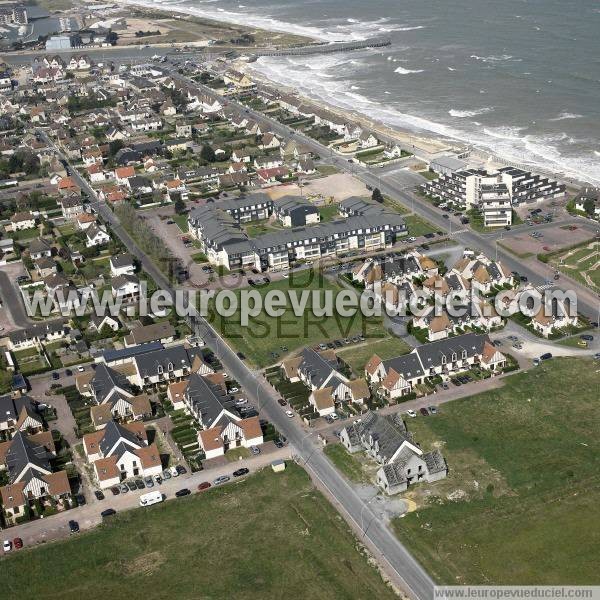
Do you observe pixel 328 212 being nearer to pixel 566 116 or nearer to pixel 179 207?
pixel 179 207

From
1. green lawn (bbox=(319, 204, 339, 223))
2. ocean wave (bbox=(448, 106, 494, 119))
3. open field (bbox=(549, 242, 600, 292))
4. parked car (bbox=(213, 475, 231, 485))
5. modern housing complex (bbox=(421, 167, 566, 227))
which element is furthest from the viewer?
ocean wave (bbox=(448, 106, 494, 119))

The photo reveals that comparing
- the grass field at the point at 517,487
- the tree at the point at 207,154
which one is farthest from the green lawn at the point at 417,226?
the tree at the point at 207,154

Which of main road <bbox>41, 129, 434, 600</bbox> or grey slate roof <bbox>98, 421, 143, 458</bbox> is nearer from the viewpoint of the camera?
main road <bbox>41, 129, 434, 600</bbox>

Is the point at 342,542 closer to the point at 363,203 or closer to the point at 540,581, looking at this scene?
the point at 540,581

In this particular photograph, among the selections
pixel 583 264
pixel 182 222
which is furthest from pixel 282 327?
pixel 583 264

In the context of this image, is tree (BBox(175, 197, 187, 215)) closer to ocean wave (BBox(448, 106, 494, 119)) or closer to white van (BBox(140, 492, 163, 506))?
white van (BBox(140, 492, 163, 506))

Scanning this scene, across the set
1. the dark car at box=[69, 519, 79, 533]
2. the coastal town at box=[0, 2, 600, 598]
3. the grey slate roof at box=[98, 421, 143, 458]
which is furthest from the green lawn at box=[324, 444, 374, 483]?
the dark car at box=[69, 519, 79, 533]

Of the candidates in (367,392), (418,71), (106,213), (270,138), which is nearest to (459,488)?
(367,392)
